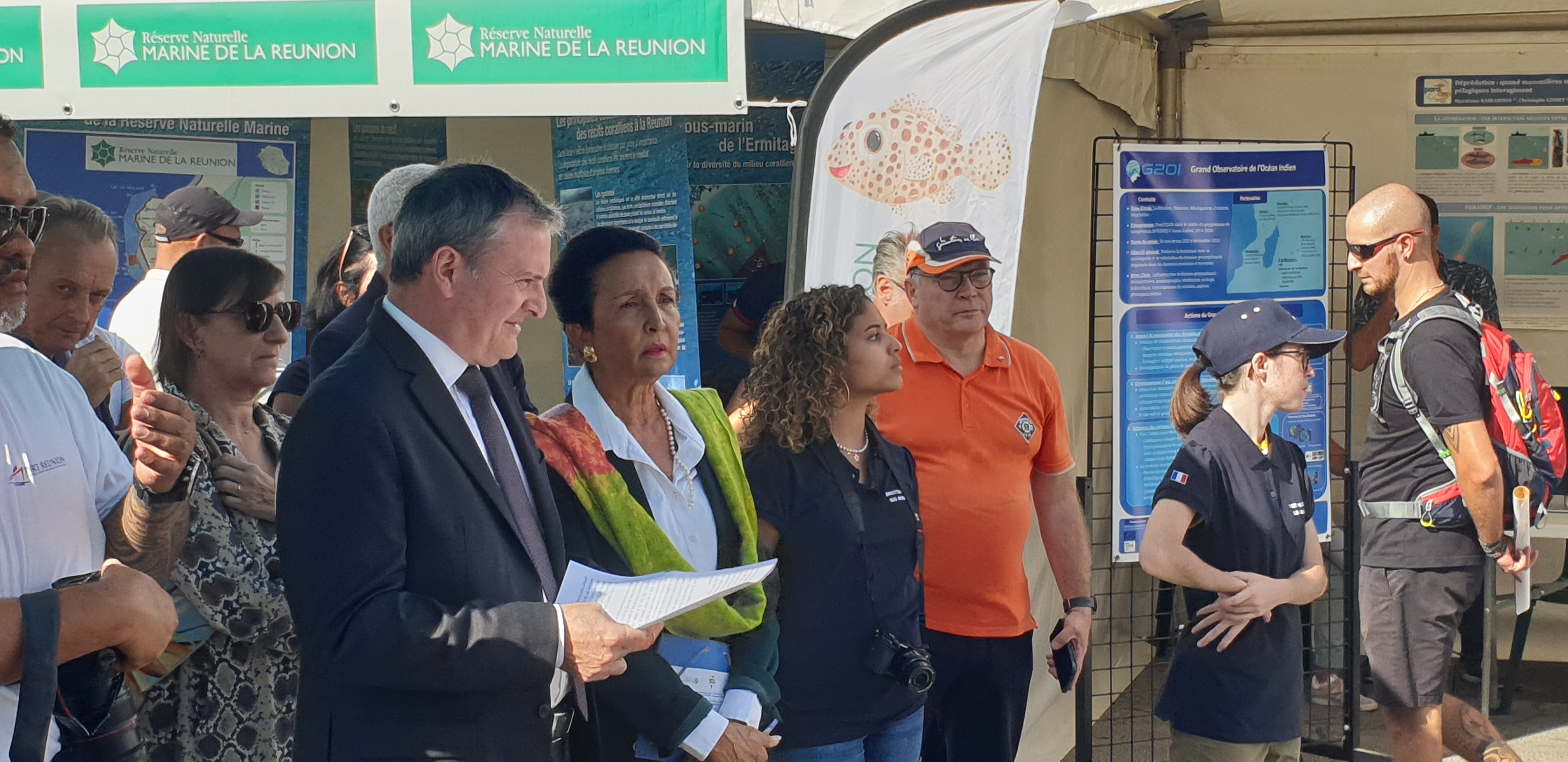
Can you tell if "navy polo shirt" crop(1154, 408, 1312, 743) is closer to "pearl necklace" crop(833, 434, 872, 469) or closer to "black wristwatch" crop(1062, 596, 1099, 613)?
"black wristwatch" crop(1062, 596, 1099, 613)

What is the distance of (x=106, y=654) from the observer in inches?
70.7

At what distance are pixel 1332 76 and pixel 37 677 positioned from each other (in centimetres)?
532

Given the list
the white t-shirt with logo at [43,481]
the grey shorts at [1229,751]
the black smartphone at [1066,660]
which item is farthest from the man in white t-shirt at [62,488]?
the grey shorts at [1229,751]

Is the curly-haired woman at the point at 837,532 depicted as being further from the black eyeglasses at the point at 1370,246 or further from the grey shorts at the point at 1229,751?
the black eyeglasses at the point at 1370,246

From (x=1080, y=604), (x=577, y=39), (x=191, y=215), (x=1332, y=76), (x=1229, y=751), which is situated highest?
(x=1332, y=76)

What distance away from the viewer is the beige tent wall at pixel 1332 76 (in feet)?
18.0

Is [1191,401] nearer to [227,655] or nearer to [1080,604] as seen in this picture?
[1080,604]

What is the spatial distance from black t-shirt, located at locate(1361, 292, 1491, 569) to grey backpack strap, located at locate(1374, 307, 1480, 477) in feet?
0.04

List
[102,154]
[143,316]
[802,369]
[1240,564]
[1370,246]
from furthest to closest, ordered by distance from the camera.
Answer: [102,154]
[1370,246]
[143,316]
[1240,564]
[802,369]

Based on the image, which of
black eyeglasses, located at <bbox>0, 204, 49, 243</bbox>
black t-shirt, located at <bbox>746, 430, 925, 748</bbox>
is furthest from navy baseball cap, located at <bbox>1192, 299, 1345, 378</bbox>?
black eyeglasses, located at <bbox>0, 204, 49, 243</bbox>

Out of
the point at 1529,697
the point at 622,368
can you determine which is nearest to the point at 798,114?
the point at 622,368

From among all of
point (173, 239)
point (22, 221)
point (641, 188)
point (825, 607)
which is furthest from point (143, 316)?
point (825, 607)

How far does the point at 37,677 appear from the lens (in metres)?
1.63

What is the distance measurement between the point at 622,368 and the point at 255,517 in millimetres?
733
